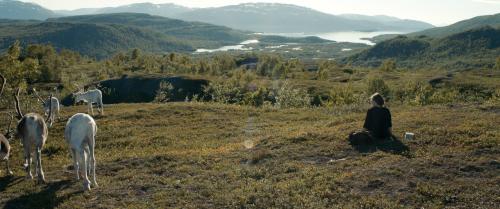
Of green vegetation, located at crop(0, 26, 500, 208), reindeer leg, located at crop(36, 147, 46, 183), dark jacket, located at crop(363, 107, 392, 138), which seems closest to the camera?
green vegetation, located at crop(0, 26, 500, 208)

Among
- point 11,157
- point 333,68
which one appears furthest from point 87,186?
point 333,68

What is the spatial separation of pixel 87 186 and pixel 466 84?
108m

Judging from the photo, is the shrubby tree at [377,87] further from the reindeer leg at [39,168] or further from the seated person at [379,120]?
the reindeer leg at [39,168]

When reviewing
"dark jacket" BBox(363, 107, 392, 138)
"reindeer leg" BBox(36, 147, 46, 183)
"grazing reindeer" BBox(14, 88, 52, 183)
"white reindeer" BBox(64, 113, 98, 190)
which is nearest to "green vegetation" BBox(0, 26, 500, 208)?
"reindeer leg" BBox(36, 147, 46, 183)

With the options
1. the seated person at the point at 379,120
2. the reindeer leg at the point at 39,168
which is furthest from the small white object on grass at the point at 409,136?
the reindeer leg at the point at 39,168

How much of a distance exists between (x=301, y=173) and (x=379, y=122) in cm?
613

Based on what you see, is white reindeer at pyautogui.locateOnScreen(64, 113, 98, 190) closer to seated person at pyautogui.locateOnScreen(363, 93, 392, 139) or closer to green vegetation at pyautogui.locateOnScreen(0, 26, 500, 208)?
green vegetation at pyautogui.locateOnScreen(0, 26, 500, 208)

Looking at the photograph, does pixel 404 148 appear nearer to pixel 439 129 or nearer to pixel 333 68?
pixel 439 129

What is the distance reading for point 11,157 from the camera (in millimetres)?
28000

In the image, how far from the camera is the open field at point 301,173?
1733cm

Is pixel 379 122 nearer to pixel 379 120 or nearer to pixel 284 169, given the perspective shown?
pixel 379 120

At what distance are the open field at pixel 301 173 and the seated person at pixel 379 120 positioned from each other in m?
0.97

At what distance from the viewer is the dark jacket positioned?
2389cm

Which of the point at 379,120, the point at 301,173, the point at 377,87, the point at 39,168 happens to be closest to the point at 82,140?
the point at 39,168
